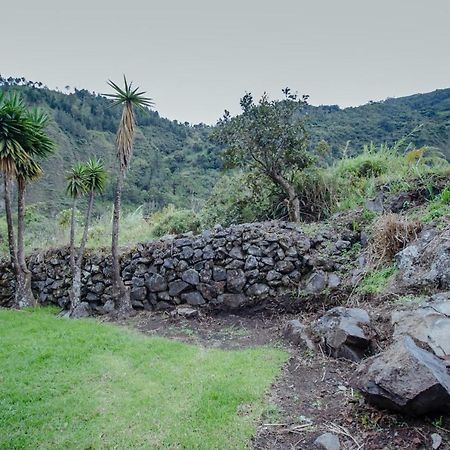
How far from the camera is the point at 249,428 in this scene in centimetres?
317

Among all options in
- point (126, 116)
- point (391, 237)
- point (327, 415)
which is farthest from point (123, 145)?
point (327, 415)

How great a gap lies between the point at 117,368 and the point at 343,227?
4.85 metres

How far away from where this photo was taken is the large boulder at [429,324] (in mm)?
3537

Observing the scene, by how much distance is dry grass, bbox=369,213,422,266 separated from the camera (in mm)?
5805

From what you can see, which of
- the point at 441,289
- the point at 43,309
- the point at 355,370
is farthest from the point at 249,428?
the point at 43,309

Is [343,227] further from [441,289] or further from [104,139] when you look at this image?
[104,139]

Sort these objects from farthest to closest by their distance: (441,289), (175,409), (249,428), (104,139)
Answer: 1. (104,139)
2. (441,289)
3. (175,409)
4. (249,428)

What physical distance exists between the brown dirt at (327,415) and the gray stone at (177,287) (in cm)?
210

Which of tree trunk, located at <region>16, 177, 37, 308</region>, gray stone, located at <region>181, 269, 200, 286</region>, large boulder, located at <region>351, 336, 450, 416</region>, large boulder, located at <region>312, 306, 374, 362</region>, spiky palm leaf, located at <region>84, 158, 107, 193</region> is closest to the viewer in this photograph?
large boulder, located at <region>351, 336, 450, 416</region>

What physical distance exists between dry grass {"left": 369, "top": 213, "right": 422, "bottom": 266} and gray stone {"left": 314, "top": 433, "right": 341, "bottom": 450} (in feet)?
11.3

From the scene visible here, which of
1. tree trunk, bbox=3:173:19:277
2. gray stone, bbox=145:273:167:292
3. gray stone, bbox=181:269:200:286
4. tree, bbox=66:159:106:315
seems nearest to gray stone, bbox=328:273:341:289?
gray stone, bbox=181:269:200:286

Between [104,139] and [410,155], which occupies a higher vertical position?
[104,139]

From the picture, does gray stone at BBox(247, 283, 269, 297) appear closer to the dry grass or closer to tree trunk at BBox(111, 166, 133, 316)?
the dry grass

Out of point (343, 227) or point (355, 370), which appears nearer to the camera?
point (355, 370)
